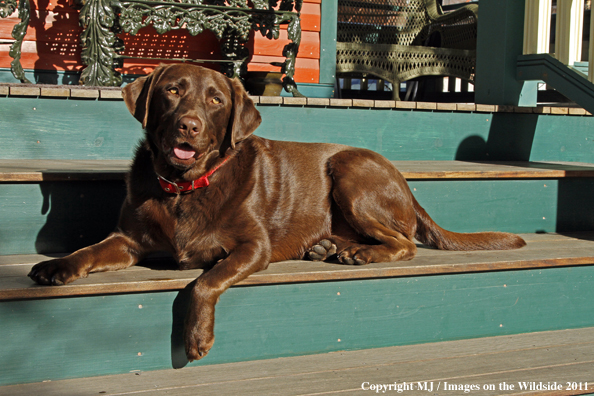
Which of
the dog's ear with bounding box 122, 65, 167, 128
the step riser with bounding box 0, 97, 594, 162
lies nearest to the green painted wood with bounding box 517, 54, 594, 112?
the step riser with bounding box 0, 97, 594, 162

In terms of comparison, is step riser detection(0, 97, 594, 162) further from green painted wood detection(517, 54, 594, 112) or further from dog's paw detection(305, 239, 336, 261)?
dog's paw detection(305, 239, 336, 261)

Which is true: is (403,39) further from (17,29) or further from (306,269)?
(306,269)

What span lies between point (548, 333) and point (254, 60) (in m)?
3.81

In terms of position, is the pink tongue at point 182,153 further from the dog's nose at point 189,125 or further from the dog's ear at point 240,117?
the dog's ear at point 240,117

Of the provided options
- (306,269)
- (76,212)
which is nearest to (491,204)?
(306,269)

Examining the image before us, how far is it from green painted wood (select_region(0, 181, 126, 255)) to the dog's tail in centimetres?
145

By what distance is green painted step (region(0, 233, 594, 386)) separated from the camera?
6.11 feet

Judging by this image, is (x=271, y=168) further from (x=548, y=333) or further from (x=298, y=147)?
(x=548, y=333)

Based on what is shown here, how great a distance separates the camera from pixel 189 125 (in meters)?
2.05

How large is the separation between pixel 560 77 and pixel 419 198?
4.81 feet

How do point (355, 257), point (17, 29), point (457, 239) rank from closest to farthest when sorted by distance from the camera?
point (355, 257), point (457, 239), point (17, 29)

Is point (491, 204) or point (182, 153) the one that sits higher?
point (182, 153)

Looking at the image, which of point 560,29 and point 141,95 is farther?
point 560,29

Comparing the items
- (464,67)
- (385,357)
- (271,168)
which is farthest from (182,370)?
Answer: (464,67)
